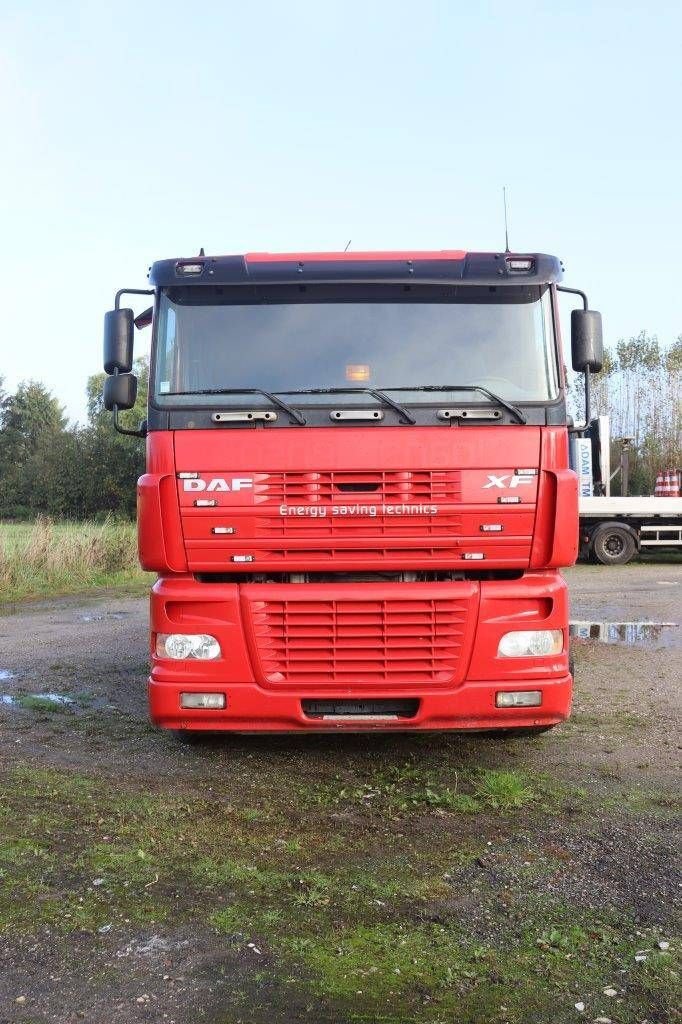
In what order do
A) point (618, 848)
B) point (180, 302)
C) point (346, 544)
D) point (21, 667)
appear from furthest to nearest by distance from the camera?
1. point (21, 667)
2. point (180, 302)
3. point (346, 544)
4. point (618, 848)

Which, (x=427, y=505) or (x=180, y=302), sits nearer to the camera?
(x=427, y=505)

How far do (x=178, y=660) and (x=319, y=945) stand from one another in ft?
6.45

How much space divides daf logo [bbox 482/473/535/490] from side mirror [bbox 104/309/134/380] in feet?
7.39

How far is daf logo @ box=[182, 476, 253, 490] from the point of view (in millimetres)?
4613

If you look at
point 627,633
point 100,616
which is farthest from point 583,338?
point 100,616

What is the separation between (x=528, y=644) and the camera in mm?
4633

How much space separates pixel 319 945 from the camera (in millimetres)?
2971

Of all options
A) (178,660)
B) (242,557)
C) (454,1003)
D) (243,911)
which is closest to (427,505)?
(242,557)

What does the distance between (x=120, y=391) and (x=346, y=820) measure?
2.77 meters

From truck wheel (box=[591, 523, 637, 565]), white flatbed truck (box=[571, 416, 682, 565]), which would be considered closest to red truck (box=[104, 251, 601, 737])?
white flatbed truck (box=[571, 416, 682, 565])

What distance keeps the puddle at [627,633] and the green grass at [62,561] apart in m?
8.64

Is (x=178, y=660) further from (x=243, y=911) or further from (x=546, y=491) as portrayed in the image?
(x=546, y=491)

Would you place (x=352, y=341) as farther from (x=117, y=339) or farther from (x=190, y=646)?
(x=190, y=646)

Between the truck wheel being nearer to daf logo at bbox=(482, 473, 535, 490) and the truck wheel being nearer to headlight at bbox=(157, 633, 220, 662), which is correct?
daf logo at bbox=(482, 473, 535, 490)
